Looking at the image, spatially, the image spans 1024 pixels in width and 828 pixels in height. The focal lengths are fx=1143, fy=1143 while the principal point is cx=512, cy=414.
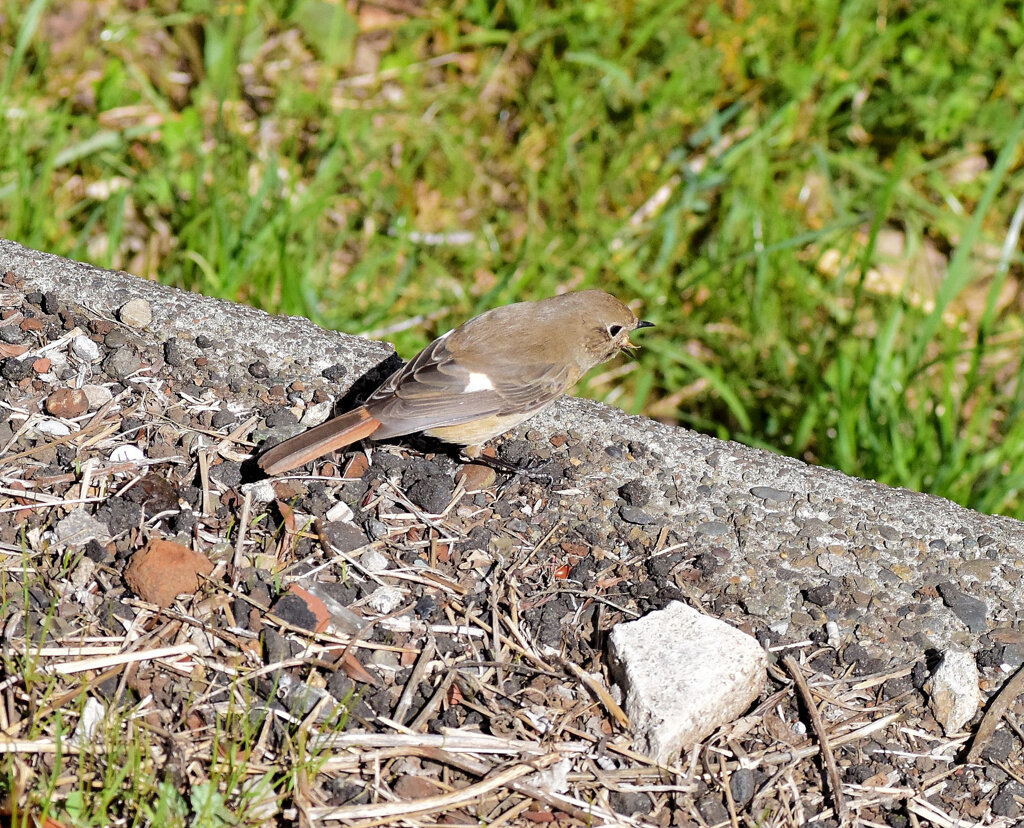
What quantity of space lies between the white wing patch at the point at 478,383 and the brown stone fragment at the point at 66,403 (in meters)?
1.15

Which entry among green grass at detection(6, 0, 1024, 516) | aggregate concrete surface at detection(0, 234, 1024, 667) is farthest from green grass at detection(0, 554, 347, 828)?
green grass at detection(6, 0, 1024, 516)

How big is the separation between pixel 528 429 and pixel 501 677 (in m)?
1.06

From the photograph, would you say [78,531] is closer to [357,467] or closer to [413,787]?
[357,467]

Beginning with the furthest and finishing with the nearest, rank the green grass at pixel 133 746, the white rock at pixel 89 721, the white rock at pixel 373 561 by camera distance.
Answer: the white rock at pixel 373 561, the white rock at pixel 89 721, the green grass at pixel 133 746

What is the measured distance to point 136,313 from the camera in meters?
3.63

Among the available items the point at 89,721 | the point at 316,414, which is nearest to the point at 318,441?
the point at 316,414

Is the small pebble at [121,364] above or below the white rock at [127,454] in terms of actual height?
above

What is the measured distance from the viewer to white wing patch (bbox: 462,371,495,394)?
3627mm

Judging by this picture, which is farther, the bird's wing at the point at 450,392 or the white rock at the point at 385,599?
the bird's wing at the point at 450,392

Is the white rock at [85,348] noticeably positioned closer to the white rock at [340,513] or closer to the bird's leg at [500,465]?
the white rock at [340,513]

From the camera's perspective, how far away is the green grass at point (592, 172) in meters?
5.31

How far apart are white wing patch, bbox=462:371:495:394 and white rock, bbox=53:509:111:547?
1.24 metres

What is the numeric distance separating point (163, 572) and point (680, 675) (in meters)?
1.25

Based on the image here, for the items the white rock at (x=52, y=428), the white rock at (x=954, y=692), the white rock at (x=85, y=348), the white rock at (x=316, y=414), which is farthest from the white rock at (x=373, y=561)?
the white rock at (x=954, y=692)
